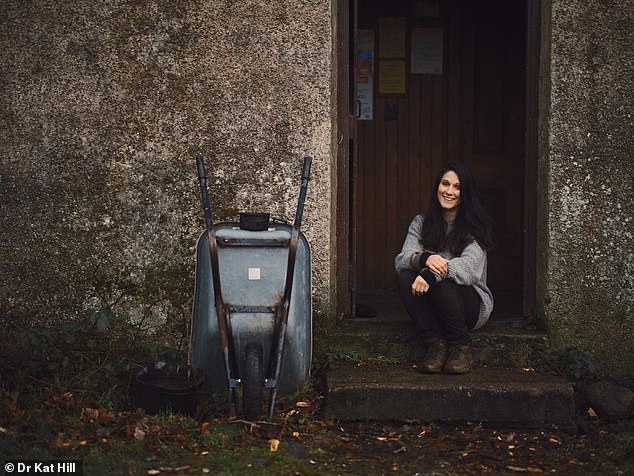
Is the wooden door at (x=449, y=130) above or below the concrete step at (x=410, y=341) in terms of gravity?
above

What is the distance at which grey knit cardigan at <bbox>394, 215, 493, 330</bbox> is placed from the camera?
470 centimetres

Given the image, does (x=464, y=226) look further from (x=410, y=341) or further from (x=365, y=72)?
(x=365, y=72)

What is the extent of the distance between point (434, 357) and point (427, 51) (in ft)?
9.63

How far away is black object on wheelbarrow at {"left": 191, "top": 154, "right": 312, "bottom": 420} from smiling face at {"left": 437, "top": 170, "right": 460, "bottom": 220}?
0.97m

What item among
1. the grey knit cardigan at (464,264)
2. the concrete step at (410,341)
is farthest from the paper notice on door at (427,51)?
the concrete step at (410,341)

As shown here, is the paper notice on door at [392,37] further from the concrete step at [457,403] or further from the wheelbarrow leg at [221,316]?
the concrete step at [457,403]

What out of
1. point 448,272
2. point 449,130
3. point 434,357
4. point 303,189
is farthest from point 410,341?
point 449,130

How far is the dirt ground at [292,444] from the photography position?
373 cm

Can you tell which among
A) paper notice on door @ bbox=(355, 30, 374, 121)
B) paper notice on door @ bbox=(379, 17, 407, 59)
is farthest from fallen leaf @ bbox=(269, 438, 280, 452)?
paper notice on door @ bbox=(379, 17, 407, 59)

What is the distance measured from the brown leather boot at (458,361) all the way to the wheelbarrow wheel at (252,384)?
113 centimetres

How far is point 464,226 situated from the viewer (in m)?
4.90

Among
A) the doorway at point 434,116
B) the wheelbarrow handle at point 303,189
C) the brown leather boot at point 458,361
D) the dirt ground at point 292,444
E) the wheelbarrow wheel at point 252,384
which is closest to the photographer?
the dirt ground at point 292,444

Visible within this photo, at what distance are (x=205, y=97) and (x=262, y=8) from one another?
2.00ft

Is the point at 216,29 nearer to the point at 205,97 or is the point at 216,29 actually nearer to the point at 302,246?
the point at 205,97
